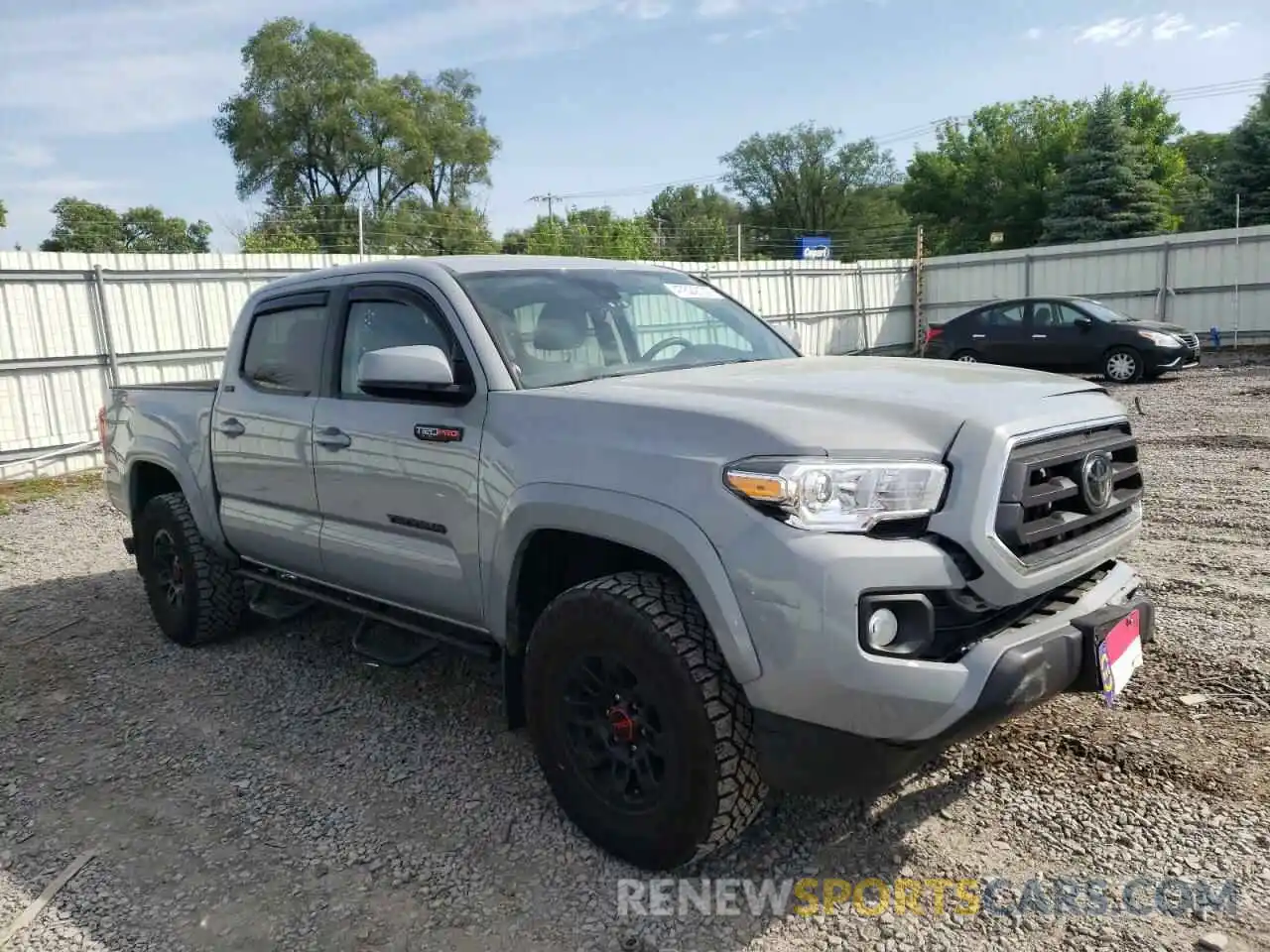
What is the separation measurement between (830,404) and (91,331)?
11.0 m

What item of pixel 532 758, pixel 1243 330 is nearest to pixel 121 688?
pixel 532 758

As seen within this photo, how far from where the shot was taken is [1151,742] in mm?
3443

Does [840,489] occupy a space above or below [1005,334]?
above

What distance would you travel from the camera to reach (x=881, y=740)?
2.39m

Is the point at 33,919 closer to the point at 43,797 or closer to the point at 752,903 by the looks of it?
the point at 43,797

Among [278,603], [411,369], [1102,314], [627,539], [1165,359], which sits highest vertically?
[411,369]

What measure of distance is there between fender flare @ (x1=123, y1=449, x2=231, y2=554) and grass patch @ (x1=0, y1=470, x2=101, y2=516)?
5.48 metres

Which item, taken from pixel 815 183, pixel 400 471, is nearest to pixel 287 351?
pixel 400 471

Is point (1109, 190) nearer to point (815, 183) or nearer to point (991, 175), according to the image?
point (991, 175)

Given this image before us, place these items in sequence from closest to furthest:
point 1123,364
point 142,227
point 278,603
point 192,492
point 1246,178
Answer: point 278,603 < point 192,492 < point 1123,364 < point 1246,178 < point 142,227

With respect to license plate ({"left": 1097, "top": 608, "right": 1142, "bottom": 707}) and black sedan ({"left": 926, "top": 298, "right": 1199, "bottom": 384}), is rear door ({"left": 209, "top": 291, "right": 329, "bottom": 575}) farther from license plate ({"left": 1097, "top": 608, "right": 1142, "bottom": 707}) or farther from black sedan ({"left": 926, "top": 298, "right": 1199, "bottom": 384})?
black sedan ({"left": 926, "top": 298, "right": 1199, "bottom": 384})

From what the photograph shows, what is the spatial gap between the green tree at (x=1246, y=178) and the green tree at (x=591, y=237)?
16.0 m

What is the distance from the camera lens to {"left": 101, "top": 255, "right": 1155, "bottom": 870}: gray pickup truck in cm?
240

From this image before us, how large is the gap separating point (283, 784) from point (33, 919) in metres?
0.89
